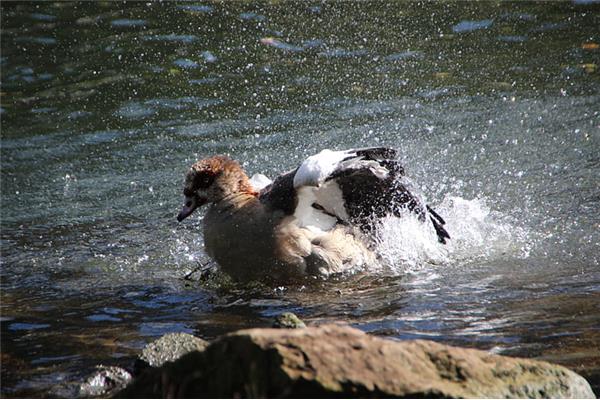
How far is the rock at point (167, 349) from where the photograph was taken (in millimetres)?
4727

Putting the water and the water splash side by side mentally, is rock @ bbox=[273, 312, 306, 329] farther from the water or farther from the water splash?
the water splash

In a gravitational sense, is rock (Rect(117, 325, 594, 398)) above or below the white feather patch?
above

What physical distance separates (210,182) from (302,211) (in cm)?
74

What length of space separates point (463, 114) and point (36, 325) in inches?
228

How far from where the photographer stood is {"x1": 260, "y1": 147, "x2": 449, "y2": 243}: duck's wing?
6664 mm

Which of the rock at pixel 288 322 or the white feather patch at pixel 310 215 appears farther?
the white feather patch at pixel 310 215

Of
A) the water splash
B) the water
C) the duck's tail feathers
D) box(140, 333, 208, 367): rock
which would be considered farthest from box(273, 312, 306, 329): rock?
the duck's tail feathers

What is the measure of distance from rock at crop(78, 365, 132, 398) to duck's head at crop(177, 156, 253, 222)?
89.4 inches

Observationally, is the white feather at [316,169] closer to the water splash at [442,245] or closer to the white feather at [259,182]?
the water splash at [442,245]

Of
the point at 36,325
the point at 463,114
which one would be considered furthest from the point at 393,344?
the point at 463,114

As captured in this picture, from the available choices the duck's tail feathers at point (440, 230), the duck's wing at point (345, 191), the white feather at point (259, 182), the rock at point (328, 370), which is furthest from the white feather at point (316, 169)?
the rock at point (328, 370)

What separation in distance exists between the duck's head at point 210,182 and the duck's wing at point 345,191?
28 cm

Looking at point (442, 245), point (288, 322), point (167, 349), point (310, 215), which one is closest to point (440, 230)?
point (442, 245)

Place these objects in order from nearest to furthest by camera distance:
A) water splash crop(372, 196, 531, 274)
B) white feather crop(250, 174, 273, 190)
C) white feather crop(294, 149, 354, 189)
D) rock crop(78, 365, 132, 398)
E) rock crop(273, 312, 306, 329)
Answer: rock crop(78, 365, 132, 398) < rock crop(273, 312, 306, 329) < white feather crop(294, 149, 354, 189) < water splash crop(372, 196, 531, 274) < white feather crop(250, 174, 273, 190)
